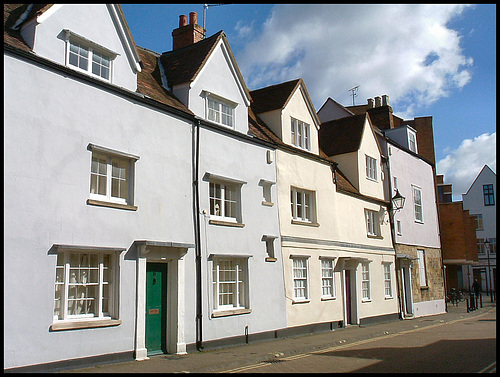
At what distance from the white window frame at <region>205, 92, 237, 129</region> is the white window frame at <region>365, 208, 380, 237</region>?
10.5m

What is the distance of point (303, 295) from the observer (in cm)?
1902

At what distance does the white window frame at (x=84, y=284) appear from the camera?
439 inches

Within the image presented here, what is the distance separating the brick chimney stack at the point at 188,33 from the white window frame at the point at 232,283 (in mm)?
9279

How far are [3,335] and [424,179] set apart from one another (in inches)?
1103

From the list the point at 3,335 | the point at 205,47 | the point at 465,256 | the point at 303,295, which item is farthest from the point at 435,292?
the point at 3,335

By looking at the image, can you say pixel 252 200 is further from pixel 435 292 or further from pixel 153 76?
pixel 435 292

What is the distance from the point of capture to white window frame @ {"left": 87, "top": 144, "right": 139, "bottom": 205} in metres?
12.3

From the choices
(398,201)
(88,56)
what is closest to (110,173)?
(88,56)

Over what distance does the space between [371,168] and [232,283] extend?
521 inches

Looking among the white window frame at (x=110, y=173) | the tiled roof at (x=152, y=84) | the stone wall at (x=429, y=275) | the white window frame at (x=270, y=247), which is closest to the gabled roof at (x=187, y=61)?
the tiled roof at (x=152, y=84)

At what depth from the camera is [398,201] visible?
26.5 metres

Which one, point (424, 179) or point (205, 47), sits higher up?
point (205, 47)

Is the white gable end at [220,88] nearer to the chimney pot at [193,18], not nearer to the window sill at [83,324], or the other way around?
the chimney pot at [193,18]

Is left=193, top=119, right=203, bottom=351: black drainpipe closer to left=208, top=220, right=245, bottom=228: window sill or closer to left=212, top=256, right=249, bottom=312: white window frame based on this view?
left=208, top=220, right=245, bottom=228: window sill
